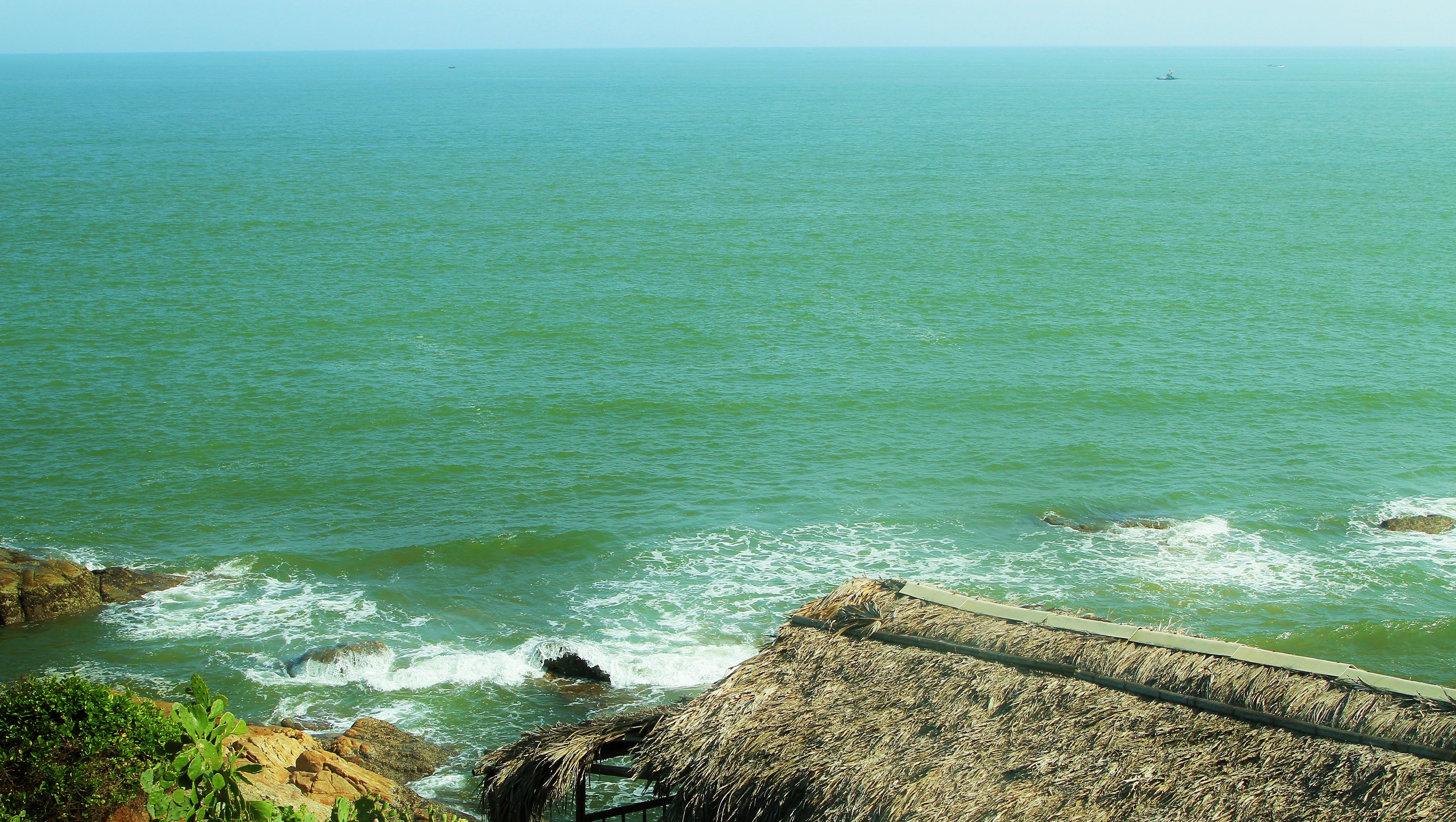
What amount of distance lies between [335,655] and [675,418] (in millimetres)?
15632

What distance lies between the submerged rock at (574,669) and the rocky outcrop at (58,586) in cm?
900

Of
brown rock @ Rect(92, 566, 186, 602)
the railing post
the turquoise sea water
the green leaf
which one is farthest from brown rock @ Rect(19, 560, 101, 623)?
the railing post

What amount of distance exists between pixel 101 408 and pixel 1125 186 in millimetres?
65411

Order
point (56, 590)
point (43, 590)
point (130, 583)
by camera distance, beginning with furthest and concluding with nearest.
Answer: point (130, 583) → point (56, 590) → point (43, 590)

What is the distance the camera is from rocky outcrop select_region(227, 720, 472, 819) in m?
13.3

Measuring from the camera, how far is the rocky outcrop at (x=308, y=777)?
13.3m

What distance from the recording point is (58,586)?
22156mm

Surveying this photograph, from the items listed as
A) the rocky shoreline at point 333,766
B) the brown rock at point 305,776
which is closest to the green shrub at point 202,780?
the rocky shoreline at point 333,766

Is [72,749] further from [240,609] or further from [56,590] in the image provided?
[56,590]

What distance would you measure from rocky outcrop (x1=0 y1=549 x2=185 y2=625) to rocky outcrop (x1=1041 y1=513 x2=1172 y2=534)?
1958 cm

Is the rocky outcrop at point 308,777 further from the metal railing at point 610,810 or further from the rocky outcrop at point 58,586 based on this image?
the rocky outcrop at point 58,586

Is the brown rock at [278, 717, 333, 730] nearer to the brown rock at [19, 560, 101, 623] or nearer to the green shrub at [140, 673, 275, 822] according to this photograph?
the brown rock at [19, 560, 101, 623]

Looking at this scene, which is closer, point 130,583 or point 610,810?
point 610,810

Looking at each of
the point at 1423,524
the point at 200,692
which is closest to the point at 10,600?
the point at 200,692
